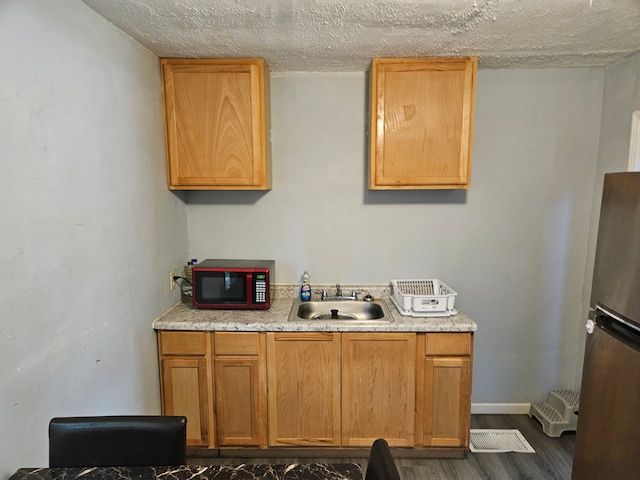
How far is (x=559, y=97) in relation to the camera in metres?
2.49

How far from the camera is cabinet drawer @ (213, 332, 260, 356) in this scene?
2.18m

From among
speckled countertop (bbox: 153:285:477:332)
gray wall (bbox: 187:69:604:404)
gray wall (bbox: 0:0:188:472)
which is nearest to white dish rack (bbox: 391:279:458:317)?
speckled countertop (bbox: 153:285:477:332)

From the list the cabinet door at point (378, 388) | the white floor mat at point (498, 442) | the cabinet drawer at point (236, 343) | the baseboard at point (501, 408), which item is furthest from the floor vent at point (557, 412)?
the cabinet drawer at point (236, 343)

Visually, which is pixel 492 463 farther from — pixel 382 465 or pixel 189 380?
pixel 189 380

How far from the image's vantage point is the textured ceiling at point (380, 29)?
159 cm

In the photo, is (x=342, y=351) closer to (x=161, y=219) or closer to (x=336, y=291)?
(x=336, y=291)

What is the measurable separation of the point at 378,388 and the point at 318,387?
14.0 inches

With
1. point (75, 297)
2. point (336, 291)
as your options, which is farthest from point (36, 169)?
point (336, 291)

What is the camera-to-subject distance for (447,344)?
2.17 m

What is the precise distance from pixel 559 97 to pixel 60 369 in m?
3.12

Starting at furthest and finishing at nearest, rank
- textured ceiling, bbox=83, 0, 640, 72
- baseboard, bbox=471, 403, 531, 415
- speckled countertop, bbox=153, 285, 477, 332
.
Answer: baseboard, bbox=471, 403, 531, 415 < speckled countertop, bbox=153, 285, 477, 332 < textured ceiling, bbox=83, 0, 640, 72

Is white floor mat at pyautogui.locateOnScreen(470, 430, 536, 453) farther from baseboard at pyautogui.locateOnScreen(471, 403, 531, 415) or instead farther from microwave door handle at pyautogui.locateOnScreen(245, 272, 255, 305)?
microwave door handle at pyautogui.locateOnScreen(245, 272, 255, 305)

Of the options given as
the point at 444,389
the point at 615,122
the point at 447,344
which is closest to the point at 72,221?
the point at 447,344

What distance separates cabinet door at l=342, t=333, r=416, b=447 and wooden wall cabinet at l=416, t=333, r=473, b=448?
0.19 ft
